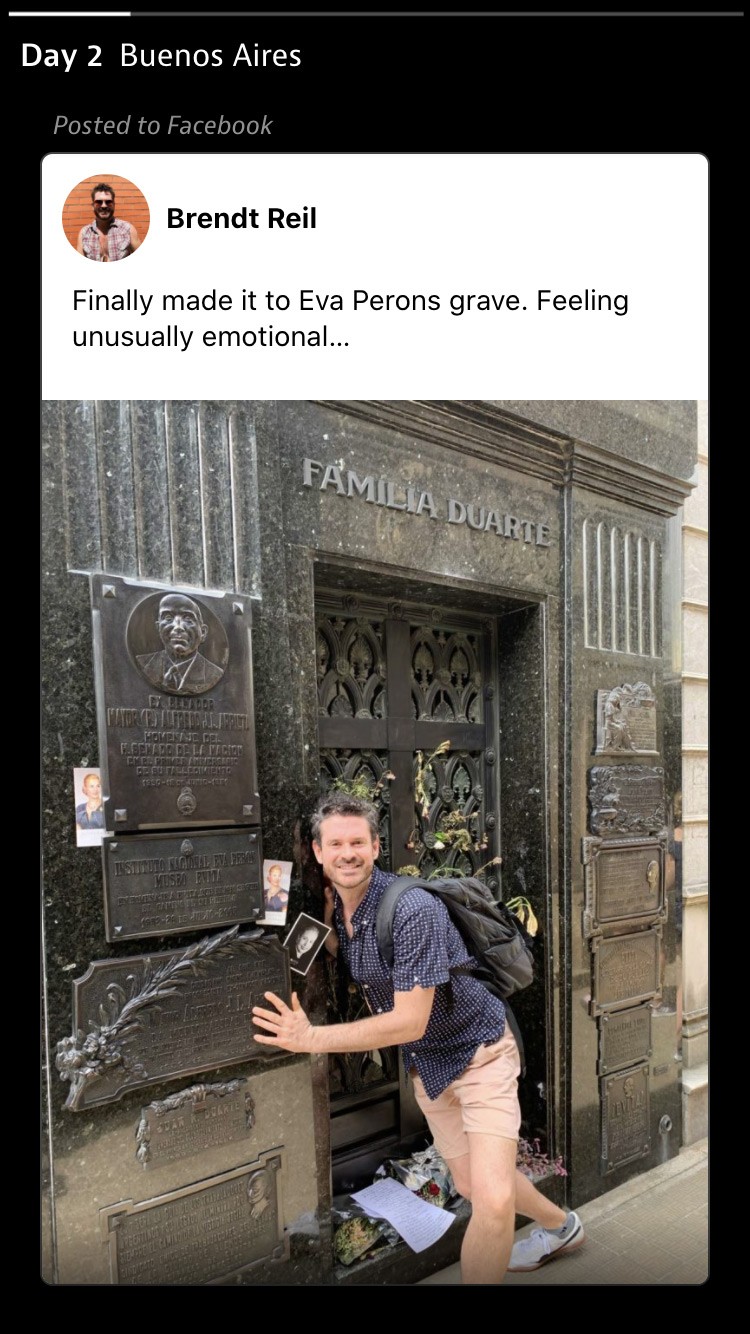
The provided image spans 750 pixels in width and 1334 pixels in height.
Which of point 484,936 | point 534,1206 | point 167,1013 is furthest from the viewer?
point 534,1206

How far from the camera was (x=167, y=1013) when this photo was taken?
2.76 meters

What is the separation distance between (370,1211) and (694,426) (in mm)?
4623

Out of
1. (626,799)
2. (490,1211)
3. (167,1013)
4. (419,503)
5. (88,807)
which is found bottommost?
(490,1211)

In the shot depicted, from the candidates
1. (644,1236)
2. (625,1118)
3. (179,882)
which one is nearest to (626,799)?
(625,1118)

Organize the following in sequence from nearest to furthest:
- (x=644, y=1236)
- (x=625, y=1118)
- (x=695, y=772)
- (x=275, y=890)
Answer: (x=275, y=890), (x=644, y=1236), (x=625, y=1118), (x=695, y=772)

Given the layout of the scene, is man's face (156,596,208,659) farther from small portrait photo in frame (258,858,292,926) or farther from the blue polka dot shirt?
the blue polka dot shirt

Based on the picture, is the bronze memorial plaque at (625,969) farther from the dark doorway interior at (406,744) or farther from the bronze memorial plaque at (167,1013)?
the bronze memorial plaque at (167,1013)

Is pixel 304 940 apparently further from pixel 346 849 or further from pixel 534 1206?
pixel 534 1206

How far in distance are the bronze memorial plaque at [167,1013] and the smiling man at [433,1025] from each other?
10cm

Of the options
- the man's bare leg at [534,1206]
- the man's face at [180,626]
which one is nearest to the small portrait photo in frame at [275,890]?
the man's face at [180,626]

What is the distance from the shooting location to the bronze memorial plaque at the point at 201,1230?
2.68 meters

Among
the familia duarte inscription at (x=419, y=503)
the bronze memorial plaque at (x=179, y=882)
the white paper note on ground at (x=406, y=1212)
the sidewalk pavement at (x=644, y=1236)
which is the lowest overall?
the sidewalk pavement at (x=644, y=1236)

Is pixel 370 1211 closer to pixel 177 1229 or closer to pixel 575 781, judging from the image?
pixel 177 1229

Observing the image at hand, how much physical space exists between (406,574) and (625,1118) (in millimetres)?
3302
